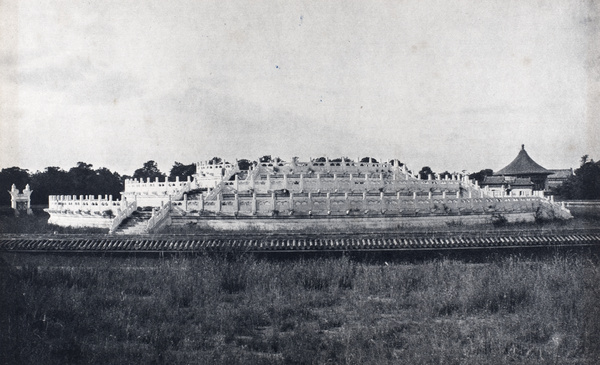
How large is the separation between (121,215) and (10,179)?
2707 cm

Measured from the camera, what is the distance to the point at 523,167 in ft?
182

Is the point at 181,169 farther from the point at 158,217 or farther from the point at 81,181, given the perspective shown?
the point at 158,217

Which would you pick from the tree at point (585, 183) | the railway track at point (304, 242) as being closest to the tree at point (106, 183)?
the railway track at point (304, 242)

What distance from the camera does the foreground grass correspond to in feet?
25.1

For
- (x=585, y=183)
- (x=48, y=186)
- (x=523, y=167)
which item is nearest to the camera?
(x=585, y=183)

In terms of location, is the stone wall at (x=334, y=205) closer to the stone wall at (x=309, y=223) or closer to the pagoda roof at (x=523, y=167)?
the stone wall at (x=309, y=223)

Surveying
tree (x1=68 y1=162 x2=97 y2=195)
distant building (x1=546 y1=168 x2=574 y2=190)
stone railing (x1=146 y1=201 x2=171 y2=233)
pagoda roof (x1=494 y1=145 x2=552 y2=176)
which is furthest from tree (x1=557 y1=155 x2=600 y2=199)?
tree (x1=68 y1=162 x2=97 y2=195)

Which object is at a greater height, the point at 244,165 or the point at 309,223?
the point at 244,165

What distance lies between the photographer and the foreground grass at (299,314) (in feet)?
25.1

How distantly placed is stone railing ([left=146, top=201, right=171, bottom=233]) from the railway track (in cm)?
967

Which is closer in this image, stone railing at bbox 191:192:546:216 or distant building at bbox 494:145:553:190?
stone railing at bbox 191:192:546:216

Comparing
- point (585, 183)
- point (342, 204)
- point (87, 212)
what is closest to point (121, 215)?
point (87, 212)

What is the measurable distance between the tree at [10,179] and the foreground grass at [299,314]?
39503 millimetres

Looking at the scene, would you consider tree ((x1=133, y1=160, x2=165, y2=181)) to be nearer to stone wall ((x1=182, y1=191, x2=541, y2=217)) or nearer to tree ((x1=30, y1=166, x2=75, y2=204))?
tree ((x1=30, y1=166, x2=75, y2=204))
